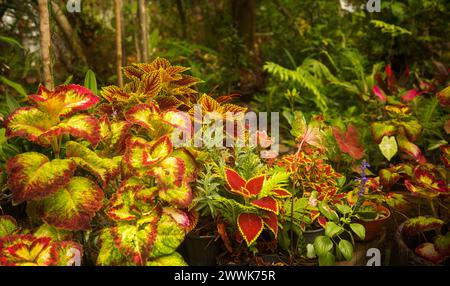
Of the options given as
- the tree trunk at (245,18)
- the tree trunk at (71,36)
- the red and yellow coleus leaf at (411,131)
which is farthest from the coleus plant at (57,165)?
the tree trunk at (245,18)

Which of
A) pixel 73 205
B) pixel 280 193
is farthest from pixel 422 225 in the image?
pixel 73 205

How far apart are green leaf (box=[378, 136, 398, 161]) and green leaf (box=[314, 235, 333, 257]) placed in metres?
0.81

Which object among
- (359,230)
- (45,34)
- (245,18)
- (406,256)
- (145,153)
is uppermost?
(245,18)

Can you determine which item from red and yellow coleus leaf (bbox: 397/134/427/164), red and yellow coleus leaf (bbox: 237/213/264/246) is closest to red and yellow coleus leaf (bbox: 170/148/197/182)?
red and yellow coleus leaf (bbox: 237/213/264/246)

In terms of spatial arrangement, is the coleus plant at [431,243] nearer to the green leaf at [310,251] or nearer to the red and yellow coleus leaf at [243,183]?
the green leaf at [310,251]

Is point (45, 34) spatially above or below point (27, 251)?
above

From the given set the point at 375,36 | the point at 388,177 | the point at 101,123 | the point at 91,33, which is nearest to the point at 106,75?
the point at 91,33

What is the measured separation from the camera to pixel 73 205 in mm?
1535

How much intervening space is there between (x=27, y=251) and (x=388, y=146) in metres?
1.73

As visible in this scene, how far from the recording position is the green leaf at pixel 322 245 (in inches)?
67.6

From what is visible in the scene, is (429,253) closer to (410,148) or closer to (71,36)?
(410,148)

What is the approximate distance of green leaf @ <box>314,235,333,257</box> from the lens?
5.63ft

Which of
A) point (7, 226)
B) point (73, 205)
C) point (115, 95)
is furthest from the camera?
point (115, 95)

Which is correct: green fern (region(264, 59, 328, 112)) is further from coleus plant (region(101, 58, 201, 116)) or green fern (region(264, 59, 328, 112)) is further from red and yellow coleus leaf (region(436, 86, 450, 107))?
coleus plant (region(101, 58, 201, 116))
